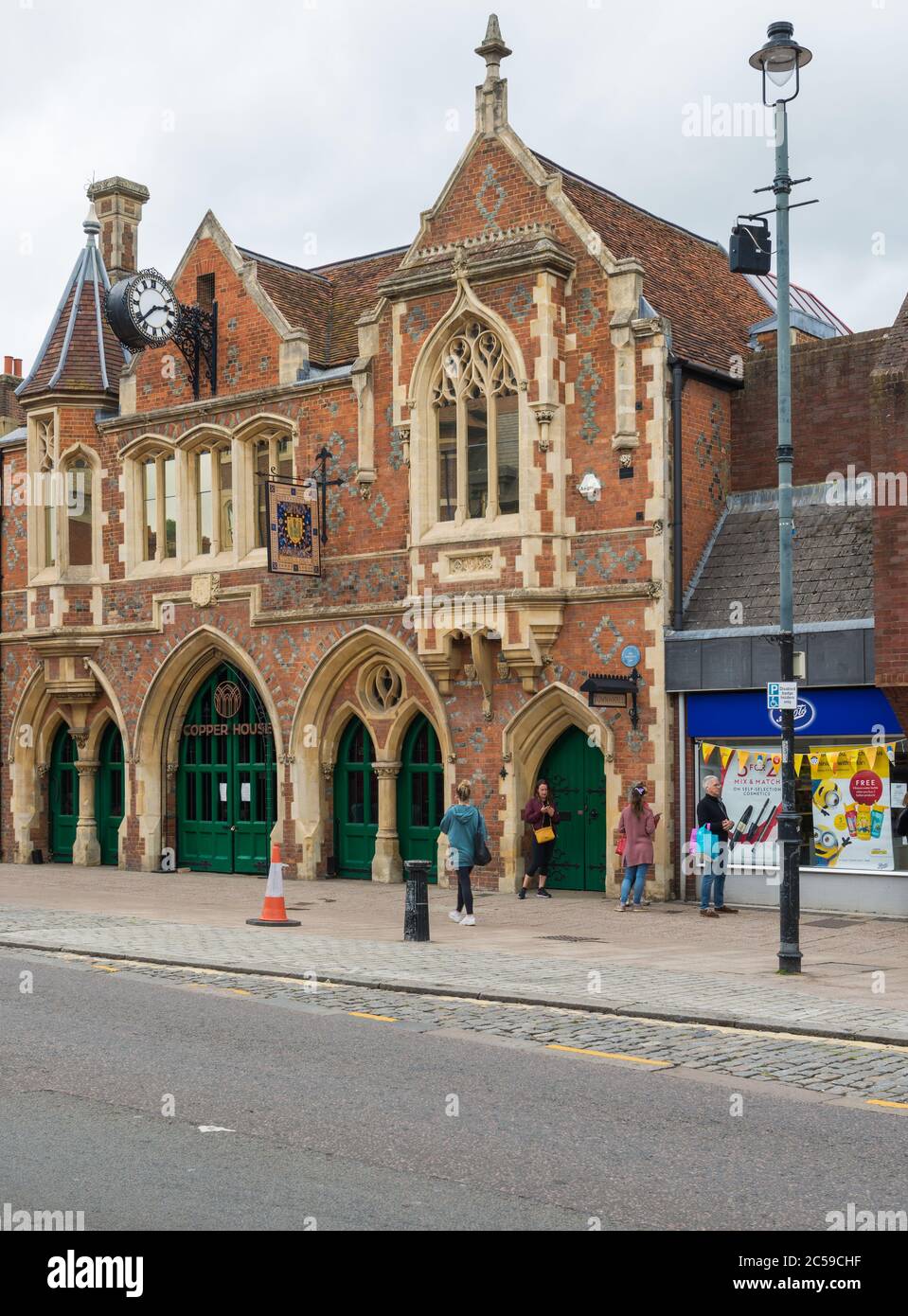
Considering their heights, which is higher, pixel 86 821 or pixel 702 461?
pixel 702 461

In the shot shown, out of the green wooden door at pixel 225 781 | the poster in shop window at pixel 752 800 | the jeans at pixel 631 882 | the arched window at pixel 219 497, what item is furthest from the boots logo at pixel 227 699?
the poster in shop window at pixel 752 800

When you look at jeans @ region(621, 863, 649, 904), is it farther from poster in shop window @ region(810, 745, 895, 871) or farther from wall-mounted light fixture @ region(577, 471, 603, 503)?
wall-mounted light fixture @ region(577, 471, 603, 503)

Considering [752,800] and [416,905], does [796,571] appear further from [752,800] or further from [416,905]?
[416,905]

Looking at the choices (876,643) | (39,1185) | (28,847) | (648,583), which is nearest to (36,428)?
(28,847)

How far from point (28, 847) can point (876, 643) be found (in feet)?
58.1

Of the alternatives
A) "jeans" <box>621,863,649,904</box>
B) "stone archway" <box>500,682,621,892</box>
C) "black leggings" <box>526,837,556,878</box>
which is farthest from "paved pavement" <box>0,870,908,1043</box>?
"stone archway" <box>500,682,621,892</box>

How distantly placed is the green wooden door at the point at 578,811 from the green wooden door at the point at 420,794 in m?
2.09

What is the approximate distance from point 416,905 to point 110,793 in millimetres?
13400

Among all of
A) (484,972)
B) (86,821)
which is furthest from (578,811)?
(86,821)

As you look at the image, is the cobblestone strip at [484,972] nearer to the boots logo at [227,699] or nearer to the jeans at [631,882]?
the jeans at [631,882]

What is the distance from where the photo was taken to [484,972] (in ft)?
44.8

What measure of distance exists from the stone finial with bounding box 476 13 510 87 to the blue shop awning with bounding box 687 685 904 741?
991cm

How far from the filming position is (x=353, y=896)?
70.7 feet
